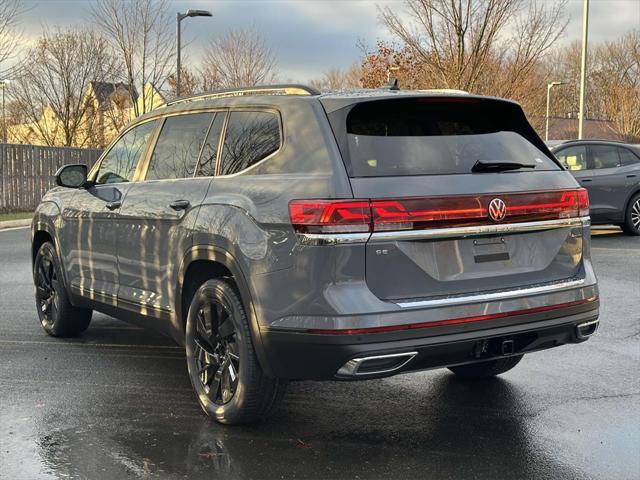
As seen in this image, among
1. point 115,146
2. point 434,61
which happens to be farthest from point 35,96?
point 115,146

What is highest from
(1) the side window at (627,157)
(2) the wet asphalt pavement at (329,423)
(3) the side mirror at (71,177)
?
(1) the side window at (627,157)

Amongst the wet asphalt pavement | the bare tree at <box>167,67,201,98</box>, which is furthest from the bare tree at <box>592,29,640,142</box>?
the wet asphalt pavement

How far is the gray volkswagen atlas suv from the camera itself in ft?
11.4

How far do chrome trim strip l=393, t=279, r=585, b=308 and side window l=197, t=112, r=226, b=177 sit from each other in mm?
1526

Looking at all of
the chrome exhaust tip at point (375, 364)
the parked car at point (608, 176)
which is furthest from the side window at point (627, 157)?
the chrome exhaust tip at point (375, 364)

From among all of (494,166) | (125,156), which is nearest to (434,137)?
(494,166)

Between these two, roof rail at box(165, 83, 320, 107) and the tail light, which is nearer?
the tail light

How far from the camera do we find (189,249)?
4.28 metres

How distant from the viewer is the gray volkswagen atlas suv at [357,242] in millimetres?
3475

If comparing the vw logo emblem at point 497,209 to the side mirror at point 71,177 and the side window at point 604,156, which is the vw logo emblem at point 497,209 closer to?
the side mirror at point 71,177

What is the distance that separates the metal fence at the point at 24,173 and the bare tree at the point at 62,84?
840 centimetres

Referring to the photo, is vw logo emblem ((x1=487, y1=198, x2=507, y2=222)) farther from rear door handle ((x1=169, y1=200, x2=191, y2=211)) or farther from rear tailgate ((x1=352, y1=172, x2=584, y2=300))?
rear door handle ((x1=169, y1=200, x2=191, y2=211))

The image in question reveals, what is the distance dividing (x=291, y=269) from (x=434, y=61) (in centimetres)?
1776

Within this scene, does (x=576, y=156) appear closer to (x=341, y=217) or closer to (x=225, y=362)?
(x=225, y=362)
